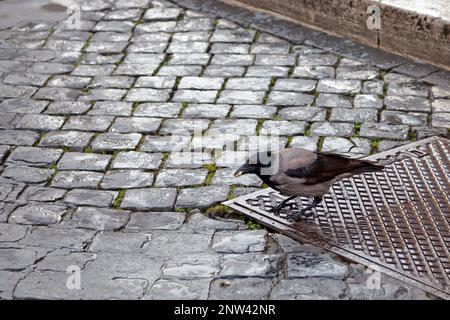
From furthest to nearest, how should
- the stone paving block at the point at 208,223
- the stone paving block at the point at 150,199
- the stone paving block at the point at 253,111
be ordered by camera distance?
1. the stone paving block at the point at 253,111
2. the stone paving block at the point at 150,199
3. the stone paving block at the point at 208,223

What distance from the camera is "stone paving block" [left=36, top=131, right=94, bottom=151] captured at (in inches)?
285

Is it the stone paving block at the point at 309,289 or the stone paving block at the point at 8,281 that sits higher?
the stone paving block at the point at 309,289

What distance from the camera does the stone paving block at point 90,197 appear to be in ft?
20.9

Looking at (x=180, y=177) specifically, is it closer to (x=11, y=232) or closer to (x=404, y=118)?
(x=11, y=232)

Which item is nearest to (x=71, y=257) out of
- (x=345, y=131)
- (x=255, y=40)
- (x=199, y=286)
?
(x=199, y=286)

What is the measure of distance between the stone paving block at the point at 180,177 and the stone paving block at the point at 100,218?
20.0 inches

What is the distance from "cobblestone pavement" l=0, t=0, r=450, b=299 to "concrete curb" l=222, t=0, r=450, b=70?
159 mm

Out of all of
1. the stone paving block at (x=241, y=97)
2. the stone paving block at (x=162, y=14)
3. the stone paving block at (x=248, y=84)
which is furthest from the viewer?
the stone paving block at (x=162, y=14)

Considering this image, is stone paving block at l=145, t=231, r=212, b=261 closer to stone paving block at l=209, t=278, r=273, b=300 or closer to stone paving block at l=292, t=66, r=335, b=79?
stone paving block at l=209, t=278, r=273, b=300

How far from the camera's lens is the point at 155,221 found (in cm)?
616

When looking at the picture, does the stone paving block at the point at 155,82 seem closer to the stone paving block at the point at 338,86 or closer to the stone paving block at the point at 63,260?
the stone paving block at the point at 338,86

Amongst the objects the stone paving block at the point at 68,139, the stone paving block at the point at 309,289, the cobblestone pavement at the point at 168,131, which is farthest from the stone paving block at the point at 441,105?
the stone paving block at the point at 68,139
